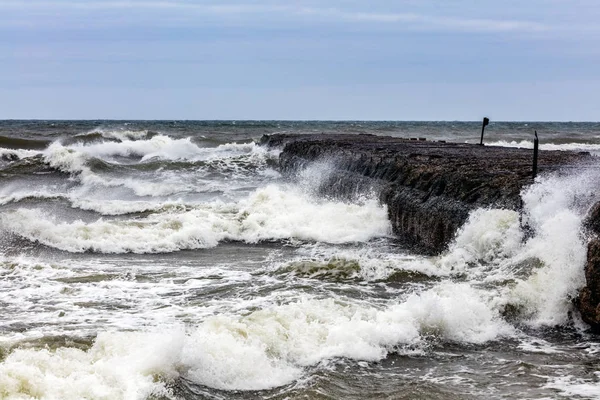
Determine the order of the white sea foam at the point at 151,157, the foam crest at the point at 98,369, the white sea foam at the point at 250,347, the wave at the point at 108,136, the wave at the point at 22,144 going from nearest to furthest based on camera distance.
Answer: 1. the foam crest at the point at 98,369
2. the white sea foam at the point at 250,347
3. the white sea foam at the point at 151,157
4. the wave at the point at 22,144
5. the wave at the point at 108,136

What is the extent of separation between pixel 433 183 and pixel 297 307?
18.8 ft

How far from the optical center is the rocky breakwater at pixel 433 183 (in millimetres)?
10531

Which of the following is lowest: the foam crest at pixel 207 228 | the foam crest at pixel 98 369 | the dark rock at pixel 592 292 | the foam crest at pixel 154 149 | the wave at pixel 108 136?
the foam crest at pixel 98 369

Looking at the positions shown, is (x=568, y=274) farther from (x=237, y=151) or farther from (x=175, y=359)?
(x=237, y=151)

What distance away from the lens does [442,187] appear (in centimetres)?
1177

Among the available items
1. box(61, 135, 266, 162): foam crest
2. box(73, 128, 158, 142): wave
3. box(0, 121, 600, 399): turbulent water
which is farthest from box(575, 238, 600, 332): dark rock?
box(73, 128, 158, 142): wave

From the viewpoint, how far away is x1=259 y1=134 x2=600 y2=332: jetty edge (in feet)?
24.2

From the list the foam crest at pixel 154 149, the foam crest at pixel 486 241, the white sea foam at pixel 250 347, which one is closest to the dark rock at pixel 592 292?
the white sea foam at pixel 250 347

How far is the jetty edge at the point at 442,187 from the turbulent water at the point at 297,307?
12.4 inches

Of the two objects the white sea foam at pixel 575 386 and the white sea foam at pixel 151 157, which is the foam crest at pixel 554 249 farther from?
the white sea foam at pixel 151 157

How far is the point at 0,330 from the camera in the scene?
6719mm

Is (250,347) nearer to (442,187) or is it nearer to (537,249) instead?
(537,249)

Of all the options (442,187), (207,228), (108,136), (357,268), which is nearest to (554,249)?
(357,268)

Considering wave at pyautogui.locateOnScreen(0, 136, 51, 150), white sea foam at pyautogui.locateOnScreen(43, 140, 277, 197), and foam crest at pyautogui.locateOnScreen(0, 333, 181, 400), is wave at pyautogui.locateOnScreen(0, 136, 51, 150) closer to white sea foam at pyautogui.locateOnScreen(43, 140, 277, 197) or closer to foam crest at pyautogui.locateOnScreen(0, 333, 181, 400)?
white sea foam at pyautogui.locateOnScreen(43, 140, 277, 197)
